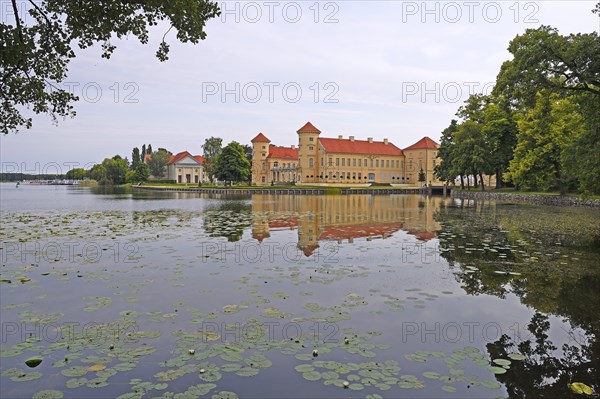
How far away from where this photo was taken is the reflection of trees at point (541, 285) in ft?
15.2

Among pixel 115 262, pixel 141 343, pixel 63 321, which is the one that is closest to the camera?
pixel 141 343

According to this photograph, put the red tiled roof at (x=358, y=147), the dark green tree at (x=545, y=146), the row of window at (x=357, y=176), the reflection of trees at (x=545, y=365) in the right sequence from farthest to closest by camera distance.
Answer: the red tiled roof at (x=358, y=147)
the row of window at (x=357, y=176)
the dark green tree at (x=545, y=146)
the reflection of trees at (x=545, y=365)

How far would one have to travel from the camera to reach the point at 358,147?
101 m

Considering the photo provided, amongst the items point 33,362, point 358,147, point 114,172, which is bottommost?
point 33,362

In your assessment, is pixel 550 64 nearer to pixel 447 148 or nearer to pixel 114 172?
pixel 447 148

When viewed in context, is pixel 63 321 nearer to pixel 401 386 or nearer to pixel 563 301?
pixel 401 386

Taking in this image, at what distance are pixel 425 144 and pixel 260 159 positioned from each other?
39071mm

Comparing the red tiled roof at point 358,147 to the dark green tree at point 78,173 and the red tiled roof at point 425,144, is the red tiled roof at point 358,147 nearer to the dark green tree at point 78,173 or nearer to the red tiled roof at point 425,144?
the red tiled roof at point 425,144

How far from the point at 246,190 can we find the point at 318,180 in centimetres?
2481

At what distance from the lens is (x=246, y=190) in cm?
7406

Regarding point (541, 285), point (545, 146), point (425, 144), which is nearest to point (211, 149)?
point (425, 144)

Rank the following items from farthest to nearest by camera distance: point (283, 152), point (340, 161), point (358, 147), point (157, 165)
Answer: point (157, 165)
point (283, 152)
point (358, 147)
point (340, 161)

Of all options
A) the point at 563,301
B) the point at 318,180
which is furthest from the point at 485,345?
the point at 318,180

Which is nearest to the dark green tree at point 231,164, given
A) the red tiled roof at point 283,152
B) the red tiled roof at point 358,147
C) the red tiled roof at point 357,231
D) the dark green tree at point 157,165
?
the red tiled roof at point 358,147
